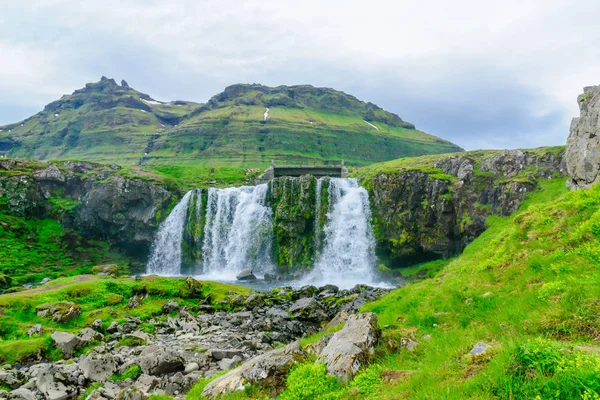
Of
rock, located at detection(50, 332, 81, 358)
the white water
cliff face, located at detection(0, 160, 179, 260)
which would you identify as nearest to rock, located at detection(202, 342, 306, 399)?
rock, located at detection(50, 332, 81, 358)

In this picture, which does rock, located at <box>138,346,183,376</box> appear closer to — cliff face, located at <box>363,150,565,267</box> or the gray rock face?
the gray rock face

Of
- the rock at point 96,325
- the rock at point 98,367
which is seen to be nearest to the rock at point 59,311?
the rock at point 96,325

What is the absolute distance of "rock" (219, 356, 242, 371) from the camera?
14.3 meters

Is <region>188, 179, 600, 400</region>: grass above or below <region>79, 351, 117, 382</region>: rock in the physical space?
above

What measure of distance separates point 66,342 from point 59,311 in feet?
23.5

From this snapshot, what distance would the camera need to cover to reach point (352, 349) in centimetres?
772

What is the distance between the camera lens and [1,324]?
70.2 feet

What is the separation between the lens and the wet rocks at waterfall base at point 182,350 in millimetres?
9859

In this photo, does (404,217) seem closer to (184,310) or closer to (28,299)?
(184,310)

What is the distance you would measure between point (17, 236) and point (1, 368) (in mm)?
63898

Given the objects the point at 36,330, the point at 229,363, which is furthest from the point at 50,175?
the point at 229,363

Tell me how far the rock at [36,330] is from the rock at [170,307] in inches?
333

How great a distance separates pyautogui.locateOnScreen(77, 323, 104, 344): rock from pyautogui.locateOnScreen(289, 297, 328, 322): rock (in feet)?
43.3

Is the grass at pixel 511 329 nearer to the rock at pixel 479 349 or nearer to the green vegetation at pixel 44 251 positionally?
the rock at pixel 479 349
